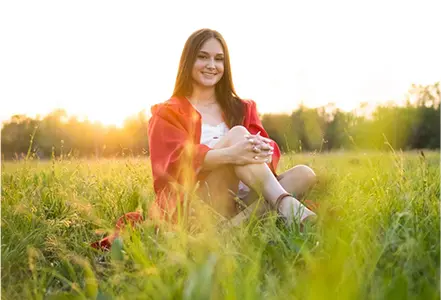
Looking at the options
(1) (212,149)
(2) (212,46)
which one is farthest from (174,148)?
(2) (212,46)

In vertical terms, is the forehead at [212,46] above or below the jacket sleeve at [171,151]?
above

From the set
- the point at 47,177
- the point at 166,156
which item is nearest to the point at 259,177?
the point at 166,156

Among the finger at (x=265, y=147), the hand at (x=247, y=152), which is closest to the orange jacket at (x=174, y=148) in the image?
the hand at (x=247, y=152)

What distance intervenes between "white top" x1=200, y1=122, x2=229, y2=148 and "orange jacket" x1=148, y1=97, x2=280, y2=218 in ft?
0.17

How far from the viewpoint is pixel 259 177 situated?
10.3 feet

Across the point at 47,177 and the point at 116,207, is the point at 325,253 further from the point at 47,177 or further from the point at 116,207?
the point at 47,177

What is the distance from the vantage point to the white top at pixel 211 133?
12.0 ft

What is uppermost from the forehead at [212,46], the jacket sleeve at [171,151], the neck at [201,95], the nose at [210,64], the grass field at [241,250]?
the forehead at [212,46]

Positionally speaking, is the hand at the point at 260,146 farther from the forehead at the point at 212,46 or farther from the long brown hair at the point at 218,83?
the forehead at the point at 212,46

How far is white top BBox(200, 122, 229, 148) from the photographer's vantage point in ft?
12.0

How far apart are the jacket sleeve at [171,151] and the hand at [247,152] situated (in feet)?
0.71

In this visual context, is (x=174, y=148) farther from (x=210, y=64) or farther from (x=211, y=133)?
(x=210, y=64)

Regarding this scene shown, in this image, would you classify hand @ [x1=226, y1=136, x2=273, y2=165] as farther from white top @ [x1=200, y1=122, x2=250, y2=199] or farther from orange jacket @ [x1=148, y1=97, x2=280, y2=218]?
white top @ [x1=200, y1=122, x2=250, y2=199]

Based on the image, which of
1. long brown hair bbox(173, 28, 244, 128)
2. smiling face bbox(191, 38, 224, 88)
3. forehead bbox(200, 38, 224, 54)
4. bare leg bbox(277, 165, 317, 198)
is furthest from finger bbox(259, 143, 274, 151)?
forehead bbox(200, 38, 224, 54)
